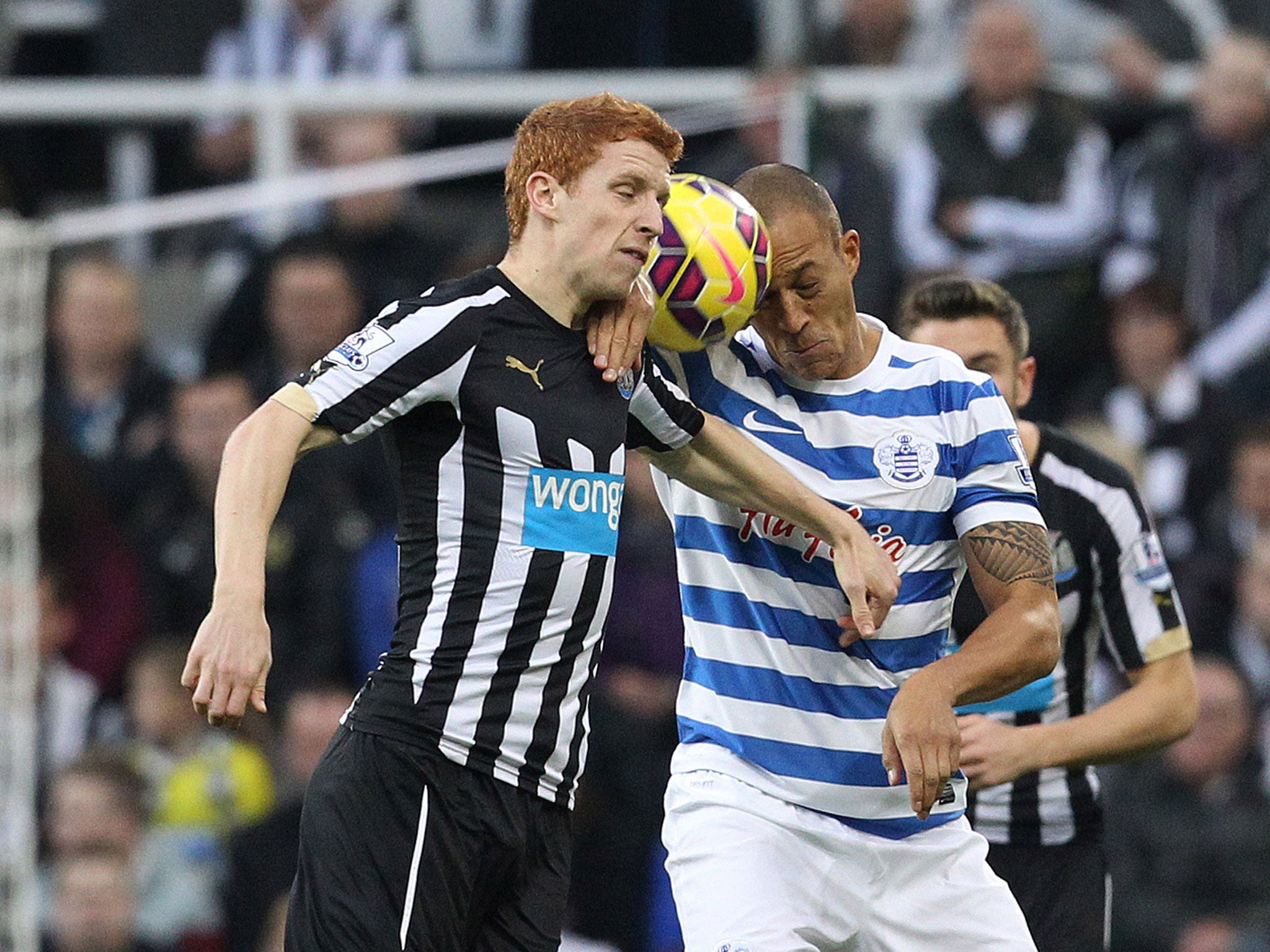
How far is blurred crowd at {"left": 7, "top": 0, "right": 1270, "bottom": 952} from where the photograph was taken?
8281mm

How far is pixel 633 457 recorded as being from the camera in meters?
8.71

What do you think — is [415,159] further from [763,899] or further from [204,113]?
[763,899]

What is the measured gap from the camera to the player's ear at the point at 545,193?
171 inches

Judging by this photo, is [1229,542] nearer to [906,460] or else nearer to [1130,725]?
[1130,725]

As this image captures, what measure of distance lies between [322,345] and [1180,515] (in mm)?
3858

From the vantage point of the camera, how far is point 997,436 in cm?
466

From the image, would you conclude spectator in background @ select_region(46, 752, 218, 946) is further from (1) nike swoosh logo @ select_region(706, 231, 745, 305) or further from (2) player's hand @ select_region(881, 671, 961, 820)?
(2) player's hand @ select_region(881, 671, 961, 820)

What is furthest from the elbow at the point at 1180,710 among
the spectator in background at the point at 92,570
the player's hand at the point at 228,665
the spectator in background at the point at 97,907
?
the spectator in background at the point at 92,570

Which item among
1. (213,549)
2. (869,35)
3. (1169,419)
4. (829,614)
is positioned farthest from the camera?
(869,35)

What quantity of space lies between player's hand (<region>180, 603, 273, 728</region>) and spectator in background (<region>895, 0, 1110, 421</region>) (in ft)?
18.6

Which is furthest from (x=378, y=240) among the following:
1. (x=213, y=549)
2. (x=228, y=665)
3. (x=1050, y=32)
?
(x=228, y=665)

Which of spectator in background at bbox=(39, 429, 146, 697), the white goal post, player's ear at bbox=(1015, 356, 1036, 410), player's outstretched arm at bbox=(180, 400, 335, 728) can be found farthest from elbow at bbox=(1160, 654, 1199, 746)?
spectator in background at bbox=(39, 429, 146, 697)


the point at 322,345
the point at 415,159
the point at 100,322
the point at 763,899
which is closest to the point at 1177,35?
the point at 415,159

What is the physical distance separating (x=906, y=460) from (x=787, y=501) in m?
0.31
